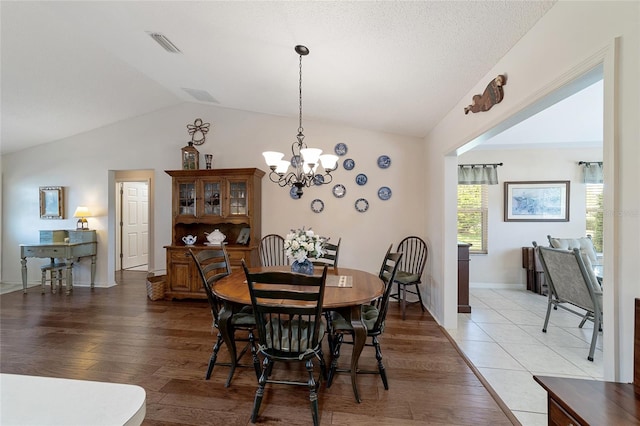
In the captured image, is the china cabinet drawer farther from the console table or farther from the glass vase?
the glass vase

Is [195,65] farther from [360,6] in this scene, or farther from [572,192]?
[572,192]

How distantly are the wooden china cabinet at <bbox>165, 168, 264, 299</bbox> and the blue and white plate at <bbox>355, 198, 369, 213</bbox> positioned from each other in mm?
1581

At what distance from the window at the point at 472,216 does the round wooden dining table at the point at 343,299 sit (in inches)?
128

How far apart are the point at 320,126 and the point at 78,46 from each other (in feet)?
9.81

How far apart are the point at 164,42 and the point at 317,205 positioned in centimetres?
273

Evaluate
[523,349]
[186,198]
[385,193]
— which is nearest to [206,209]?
[186,198]

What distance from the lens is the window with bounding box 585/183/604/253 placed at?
468 cm

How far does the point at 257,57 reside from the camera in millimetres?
2738

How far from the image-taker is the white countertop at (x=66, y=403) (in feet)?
1.96

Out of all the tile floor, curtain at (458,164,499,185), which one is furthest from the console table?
curtain at (458,164,499,185)

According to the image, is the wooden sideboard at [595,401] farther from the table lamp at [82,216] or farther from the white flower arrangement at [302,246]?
the table lamp at [82,216]

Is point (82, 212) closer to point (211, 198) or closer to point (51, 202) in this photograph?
point (51, 202)

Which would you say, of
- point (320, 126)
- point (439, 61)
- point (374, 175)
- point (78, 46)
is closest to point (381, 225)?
point (374, 175)

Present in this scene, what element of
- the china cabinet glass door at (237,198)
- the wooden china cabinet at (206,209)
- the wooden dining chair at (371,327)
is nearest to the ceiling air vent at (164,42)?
the wooden china cabinet at (206,209)
